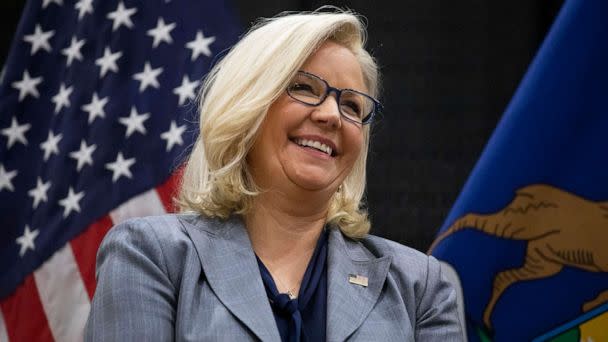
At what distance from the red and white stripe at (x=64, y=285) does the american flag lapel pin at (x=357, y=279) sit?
1.29 metres

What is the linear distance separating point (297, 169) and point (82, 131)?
150cm

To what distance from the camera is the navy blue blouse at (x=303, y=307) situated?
1.85 metres

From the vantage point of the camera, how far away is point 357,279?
1992mm

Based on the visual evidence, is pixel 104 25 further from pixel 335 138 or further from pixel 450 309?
pixel 450 309

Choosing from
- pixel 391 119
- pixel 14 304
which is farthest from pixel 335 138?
pixel 14 304

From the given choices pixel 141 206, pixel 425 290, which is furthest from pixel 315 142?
pixel 141 206

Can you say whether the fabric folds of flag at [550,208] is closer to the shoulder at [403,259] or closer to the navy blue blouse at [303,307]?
the shoulder at [403,259]

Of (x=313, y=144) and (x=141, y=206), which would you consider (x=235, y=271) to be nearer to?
(x=313, y=144)

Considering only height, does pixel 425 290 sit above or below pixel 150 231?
below

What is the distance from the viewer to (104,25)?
131 inches

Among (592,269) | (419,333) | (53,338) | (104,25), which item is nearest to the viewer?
(419,333)

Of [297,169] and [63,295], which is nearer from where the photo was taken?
[297,169]

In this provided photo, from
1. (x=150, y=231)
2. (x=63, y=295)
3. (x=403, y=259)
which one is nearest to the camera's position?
(x=150, y=231)

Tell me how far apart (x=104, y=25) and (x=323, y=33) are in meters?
1.52
